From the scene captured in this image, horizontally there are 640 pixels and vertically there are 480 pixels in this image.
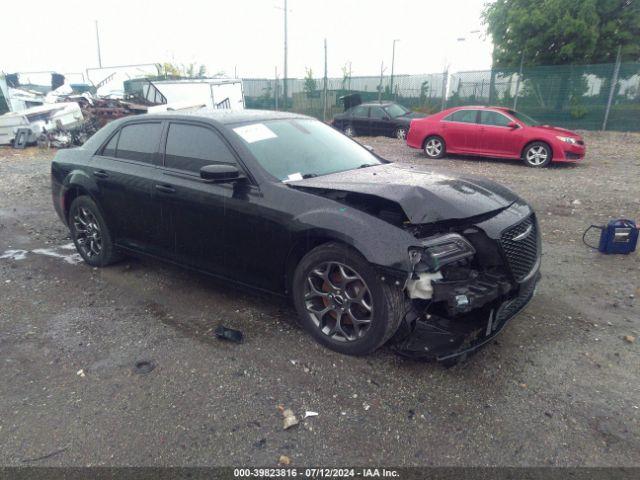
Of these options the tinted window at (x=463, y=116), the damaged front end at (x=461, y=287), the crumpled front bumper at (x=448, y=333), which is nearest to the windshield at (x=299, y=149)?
the damaged front end at (x=461, y=287)

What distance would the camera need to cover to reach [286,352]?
10.8ft

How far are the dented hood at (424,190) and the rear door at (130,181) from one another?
5.09 feet

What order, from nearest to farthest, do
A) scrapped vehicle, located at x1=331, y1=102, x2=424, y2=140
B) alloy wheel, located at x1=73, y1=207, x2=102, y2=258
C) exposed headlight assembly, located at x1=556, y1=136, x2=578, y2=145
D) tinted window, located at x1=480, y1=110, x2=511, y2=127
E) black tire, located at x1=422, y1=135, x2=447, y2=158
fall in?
alloy wheel, located at x1=73, y1=207, x2=102, y2=258 → exposed headlight assembly, located at x1=556, y1=136, x2=578, y2=145 → tinted window, located at x1=480, y1=110, x2=511, y2=127 → black tire, located at x1=422, y1=135, x2=447, y2=158 → scrapped vehicle, located at x1=331, y1=102, x2=424, y2=140

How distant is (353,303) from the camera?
3119 mm

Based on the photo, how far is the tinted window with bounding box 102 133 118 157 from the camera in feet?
15.3

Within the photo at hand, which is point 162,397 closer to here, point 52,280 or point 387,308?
point 387,308

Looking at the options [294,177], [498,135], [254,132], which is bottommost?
[498,135]

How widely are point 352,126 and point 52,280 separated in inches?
553

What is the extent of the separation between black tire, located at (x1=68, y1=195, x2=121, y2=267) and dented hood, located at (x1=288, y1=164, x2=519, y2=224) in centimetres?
240

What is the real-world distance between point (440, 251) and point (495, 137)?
959 cm

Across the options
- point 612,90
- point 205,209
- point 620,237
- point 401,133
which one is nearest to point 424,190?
point 205,209

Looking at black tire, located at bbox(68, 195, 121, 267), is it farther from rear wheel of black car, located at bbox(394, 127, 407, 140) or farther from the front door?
the front door

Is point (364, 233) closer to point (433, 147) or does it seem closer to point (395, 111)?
point (433, 147)

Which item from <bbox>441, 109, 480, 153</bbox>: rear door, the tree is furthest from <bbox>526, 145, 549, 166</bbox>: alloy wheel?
the tree
